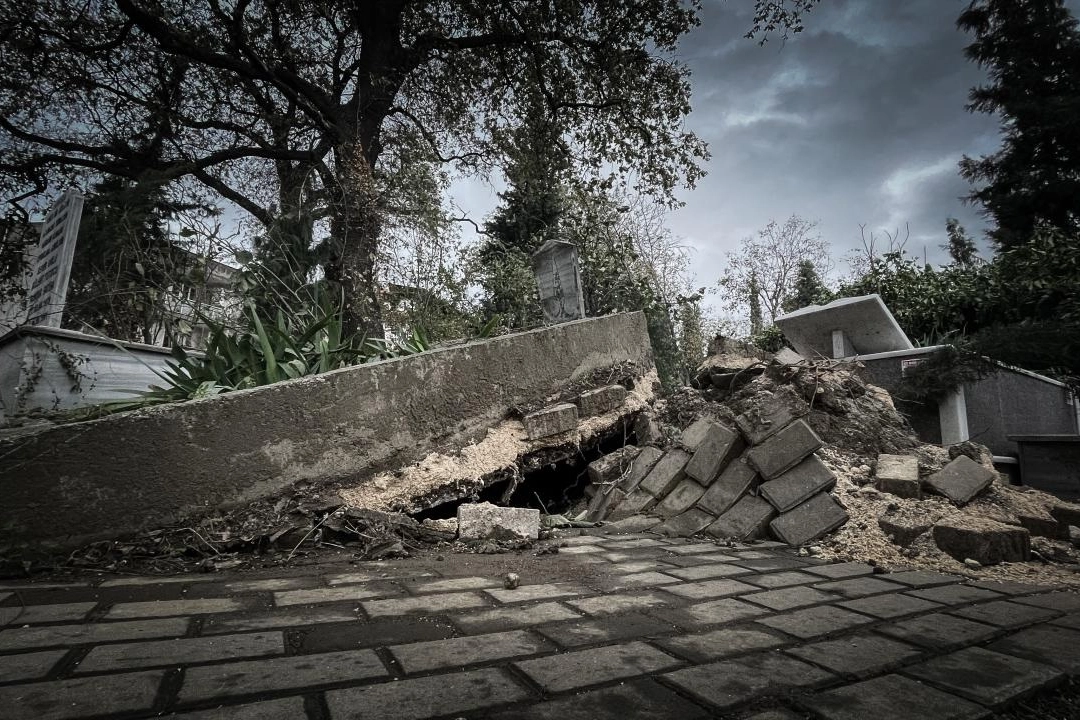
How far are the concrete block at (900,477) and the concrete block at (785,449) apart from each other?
482 mm

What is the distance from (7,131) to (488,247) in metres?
8.36

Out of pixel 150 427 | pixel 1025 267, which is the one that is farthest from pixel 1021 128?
pixel 150 427

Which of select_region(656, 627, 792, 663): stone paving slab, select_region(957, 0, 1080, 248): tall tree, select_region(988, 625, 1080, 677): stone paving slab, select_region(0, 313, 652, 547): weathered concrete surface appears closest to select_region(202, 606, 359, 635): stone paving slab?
select_region(656, 627, 792, 663): stone paving slab

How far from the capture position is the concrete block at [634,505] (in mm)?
3869

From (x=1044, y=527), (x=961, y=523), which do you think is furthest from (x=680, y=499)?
(x=1044, y=527)

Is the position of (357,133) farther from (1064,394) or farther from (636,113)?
(1064,394)

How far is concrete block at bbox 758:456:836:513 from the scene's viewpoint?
333 centimetres

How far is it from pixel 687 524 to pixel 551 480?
1363mm

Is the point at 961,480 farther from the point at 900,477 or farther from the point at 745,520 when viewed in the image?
the point at 745,520

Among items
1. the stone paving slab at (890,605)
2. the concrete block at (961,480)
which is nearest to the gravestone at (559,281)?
the concrete block at (961,480)

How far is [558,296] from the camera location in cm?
768

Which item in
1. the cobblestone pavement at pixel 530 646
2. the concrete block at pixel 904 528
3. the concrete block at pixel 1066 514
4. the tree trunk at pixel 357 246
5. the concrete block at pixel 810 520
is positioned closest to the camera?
the cobblestone pavement at pixel 530 646

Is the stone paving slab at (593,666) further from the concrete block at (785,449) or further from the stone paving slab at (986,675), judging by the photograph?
the concrete block at (785,449)

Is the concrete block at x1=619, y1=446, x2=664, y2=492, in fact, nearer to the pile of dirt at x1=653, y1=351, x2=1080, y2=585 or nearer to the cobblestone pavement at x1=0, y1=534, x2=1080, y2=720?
the pile of dirt at x1=653, y1=351, x2=1080, y2=585
